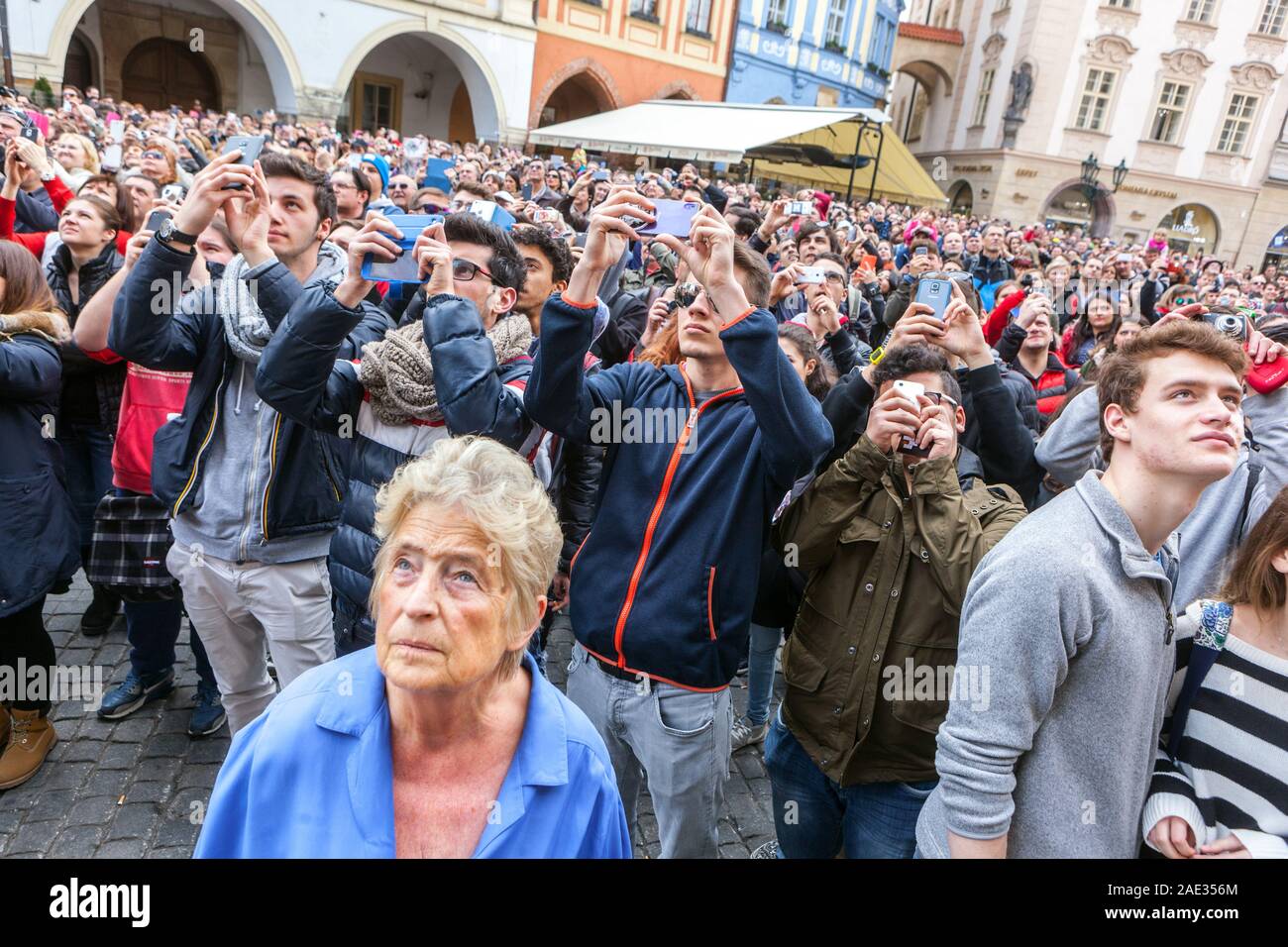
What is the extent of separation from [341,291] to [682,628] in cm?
144

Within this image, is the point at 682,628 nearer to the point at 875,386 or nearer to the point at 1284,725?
the point at 875,386

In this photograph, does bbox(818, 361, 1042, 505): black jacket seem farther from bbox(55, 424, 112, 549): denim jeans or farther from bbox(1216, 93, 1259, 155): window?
bbox(1216, 93, 1259, 155): window

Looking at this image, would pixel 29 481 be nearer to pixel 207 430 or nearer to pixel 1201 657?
pixel 207 430

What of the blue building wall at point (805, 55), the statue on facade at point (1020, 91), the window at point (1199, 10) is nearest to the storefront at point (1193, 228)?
the window at point (1199, 10)

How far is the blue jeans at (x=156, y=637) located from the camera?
3.57 meters

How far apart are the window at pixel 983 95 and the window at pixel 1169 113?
23.9 ft

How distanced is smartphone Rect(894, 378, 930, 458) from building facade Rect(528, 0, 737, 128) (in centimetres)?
2626

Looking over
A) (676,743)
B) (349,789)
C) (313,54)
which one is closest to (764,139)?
(313,54)

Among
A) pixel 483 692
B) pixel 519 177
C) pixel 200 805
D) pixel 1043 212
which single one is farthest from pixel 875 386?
pixel 1043 212

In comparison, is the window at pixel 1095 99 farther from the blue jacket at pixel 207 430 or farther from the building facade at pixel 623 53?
the blue jacket at pixel 207 430

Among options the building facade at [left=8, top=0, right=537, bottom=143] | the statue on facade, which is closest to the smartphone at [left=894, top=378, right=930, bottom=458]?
the building facade at [left=8, top=0, right=537, bottom=143]

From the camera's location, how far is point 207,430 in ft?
9.23

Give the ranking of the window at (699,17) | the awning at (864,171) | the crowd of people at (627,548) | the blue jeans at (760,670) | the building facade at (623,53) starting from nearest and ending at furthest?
the crowd of people at (627,548) → the blue jeans at (760,670) → the awning at (864,171) → the building facade at (623,53) → the window at (699,17)

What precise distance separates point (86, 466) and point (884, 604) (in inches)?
161
